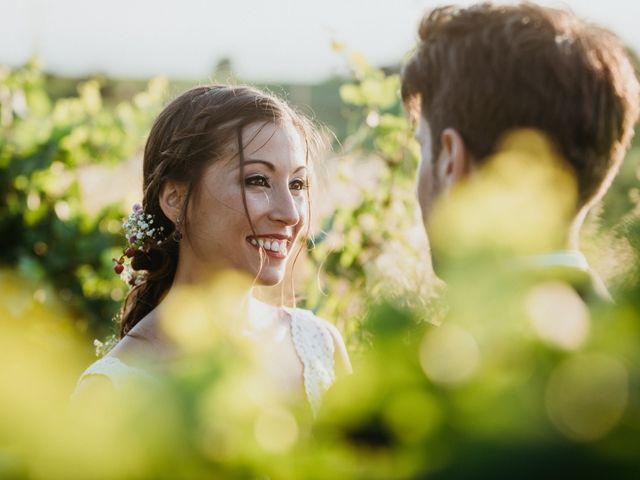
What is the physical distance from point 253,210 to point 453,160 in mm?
1367

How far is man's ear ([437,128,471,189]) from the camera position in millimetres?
1588

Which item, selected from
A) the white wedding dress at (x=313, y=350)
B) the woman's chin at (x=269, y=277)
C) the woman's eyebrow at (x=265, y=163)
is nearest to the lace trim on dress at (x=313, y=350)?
the white wedding dress at (x=313, y=350)

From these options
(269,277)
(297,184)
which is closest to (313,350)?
(269,277)

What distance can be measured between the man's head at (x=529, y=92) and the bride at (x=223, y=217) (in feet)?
4.29

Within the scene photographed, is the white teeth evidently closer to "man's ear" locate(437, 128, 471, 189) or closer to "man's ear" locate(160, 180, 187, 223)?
"man's ear" locate(160, 180, 187, 223)

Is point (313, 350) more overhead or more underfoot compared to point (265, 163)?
more underfoot

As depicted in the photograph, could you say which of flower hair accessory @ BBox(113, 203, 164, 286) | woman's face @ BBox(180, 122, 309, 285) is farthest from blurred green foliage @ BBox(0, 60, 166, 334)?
woman's face @ BBox(180, 122, 309, 285)

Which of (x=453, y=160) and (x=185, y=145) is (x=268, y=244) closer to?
(x=185, y=145)

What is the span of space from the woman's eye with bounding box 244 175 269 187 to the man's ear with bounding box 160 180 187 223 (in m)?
0.29

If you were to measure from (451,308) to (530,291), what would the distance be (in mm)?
73

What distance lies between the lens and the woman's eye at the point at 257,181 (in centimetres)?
293

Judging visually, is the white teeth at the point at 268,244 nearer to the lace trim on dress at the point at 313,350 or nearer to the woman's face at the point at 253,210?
the woman's face at the point at 253,210

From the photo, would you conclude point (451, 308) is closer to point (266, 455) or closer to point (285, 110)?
point (266, 455)

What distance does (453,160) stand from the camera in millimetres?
1598
